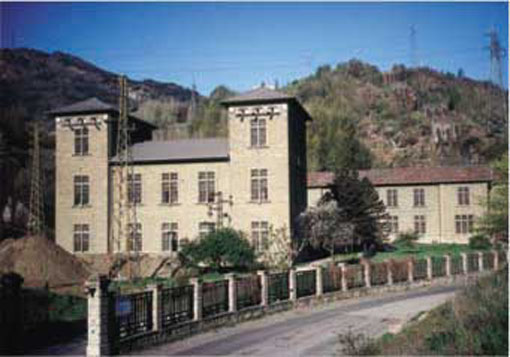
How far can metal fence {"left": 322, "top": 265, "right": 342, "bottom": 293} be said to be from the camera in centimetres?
2447

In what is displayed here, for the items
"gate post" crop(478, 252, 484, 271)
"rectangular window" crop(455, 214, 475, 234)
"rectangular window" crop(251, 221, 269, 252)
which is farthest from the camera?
"rectangular window" crop(455, 214, 475, 234)

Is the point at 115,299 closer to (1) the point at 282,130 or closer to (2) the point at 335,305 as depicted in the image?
(2) the point at 335,305

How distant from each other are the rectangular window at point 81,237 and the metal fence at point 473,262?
2345 cm

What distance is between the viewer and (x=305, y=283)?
76.7 ft

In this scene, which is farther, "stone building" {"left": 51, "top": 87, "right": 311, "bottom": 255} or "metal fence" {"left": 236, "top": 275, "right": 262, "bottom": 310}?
"stone building" {"left": 51, "top": 87, "right": 311, "bottom": 255}

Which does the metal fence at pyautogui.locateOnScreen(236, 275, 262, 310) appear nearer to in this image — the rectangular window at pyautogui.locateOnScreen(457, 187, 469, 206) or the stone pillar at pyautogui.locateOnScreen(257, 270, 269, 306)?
the stone pillar at pyautogui.locateOnScreen(257, 270, 269, 306)

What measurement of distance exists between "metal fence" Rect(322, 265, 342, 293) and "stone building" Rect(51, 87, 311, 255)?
1129 centimetres

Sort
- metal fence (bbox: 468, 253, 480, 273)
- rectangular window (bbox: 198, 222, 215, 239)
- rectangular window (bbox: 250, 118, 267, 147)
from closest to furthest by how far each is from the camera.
A: metal fence (bbox: 468, 253, 480, 273)
rectangular window (bbox: 250, 118, 267, 147)
rectangular window (bbox: 198, 222, 215, 239)

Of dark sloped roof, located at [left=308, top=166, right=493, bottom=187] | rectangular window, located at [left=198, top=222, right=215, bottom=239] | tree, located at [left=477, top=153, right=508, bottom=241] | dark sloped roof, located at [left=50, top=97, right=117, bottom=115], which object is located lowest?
rectangular window, located at [left=198, top=222, right=215, bottom=239]

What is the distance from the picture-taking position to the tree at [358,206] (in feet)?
134

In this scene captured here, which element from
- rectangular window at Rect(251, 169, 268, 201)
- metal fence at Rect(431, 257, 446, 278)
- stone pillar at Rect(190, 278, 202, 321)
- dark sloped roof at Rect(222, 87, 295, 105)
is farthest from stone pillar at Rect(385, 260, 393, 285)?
dark sloped roof at Rect(222, 87, 295, 105)

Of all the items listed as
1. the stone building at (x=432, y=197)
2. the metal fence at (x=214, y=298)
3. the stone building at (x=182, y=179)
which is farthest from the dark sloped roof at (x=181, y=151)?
the metal fence at (x=214, y=298)

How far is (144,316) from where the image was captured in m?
15.2

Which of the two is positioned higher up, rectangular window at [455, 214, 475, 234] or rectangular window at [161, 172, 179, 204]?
rectangular window at [161, 172, 179, 204]
